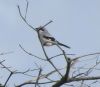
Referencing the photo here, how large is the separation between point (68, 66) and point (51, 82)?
0.66m

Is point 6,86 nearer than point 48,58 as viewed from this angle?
No

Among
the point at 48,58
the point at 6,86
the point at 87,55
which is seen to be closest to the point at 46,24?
the point at 48,58

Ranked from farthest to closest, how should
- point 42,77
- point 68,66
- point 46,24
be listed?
point 42,77, point 46,24, point 68,66

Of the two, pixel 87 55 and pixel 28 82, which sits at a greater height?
pixel 87 55

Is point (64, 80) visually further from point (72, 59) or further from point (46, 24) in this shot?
point (46, 24)

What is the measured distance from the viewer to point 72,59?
12.6 feet

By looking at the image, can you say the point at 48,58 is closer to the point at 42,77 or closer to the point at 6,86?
the point at 42,77

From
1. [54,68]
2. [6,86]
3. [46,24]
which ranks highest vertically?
[46,24]

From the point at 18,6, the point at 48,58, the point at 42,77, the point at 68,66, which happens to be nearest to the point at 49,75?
the point at 42,77

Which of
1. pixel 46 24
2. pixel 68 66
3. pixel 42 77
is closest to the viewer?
pixel 68 66

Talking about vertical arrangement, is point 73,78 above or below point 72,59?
below

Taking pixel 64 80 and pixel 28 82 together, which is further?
pixel 28 82

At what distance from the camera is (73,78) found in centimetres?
401

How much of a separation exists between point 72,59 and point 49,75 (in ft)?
2.67
